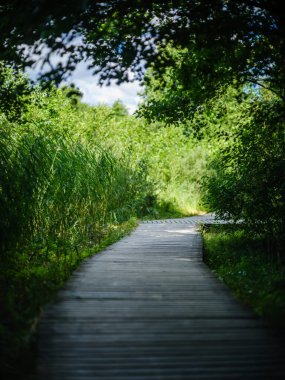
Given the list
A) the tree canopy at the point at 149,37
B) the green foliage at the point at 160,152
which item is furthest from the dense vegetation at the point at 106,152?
the green foliage at the point at 160,152

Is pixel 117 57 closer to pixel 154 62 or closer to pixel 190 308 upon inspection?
pixel 154 62

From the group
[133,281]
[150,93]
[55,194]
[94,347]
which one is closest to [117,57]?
[55,194]

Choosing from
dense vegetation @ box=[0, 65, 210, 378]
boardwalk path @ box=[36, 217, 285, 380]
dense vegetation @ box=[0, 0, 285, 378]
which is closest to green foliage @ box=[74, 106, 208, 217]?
dense vegetation @ box=[0, 65, 210, 378]

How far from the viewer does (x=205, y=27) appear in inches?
178

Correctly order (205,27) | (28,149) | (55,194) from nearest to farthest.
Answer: (205,27) → (28,149) → (55,194)

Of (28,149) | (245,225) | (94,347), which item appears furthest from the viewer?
(245,225)

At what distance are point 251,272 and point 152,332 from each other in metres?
2.86

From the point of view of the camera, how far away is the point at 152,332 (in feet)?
8.63

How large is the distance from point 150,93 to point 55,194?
43.0 feet

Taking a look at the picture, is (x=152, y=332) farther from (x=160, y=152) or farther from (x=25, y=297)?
(x=160, y=152)

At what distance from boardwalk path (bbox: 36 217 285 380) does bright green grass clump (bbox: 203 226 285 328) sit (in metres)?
0.22

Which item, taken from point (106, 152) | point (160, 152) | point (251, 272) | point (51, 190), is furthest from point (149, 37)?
point (160, 152)

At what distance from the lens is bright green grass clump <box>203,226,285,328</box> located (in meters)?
3.21

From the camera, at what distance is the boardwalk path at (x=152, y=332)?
211cm
